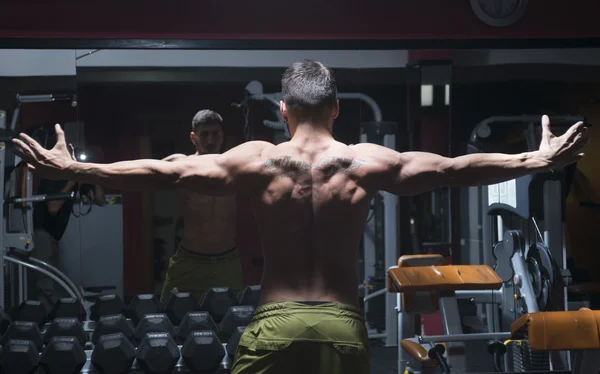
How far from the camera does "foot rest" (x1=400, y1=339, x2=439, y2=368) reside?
364 centimetres

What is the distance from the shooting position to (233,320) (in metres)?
4.29

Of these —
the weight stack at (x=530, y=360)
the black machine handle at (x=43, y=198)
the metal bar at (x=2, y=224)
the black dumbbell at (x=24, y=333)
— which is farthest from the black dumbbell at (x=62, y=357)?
the weight stack at (x=530, y=360)

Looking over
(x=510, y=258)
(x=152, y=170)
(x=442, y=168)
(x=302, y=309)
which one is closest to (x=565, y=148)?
(x=442, y=168)

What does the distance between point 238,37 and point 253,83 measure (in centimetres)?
31

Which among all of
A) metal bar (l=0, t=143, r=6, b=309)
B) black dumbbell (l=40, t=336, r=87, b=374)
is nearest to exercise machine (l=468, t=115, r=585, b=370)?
black dumbbell (l=40, t=336, r=87, b=374)

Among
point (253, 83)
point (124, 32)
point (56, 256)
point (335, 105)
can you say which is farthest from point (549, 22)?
point (56, 256)

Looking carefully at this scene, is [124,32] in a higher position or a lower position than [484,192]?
higher

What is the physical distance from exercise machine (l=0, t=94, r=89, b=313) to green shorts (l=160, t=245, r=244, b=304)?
23.8 inches

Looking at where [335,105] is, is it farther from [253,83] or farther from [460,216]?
[460,216]

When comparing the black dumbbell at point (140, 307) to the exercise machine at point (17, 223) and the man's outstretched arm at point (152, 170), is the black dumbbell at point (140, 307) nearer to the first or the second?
the exercise machine at point (17, 223)

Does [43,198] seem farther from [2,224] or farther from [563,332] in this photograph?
[563,332]

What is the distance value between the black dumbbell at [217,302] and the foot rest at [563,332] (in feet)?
6.97

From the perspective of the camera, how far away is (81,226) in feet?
15.5

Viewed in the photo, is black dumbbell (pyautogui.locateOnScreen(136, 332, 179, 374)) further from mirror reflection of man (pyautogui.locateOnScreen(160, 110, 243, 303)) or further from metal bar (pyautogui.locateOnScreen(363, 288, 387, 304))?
metal bar (pyautogui.locateOnScreen(363, 288, 387, 304))
